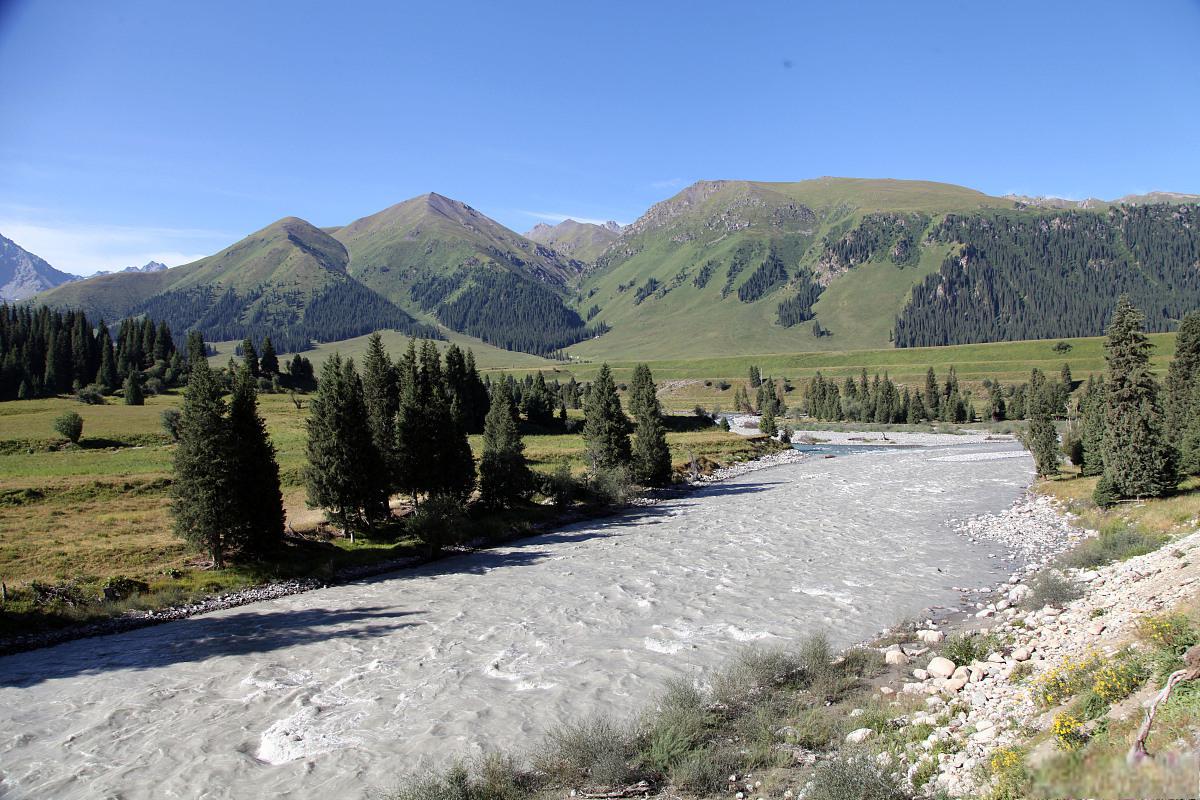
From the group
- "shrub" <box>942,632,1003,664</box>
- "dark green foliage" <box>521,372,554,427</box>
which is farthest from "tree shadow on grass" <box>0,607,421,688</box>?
"dark green foliage" <box>521,372,554,427</box>

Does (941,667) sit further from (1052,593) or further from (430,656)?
(430,656)

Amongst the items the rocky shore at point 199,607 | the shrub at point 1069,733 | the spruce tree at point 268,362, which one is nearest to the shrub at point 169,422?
the rocky shore at point 199,607

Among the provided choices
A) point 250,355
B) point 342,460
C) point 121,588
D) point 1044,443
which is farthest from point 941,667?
point 250,355

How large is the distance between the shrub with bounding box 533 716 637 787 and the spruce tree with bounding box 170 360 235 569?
24.1 meters

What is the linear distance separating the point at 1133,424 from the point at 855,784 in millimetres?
31202

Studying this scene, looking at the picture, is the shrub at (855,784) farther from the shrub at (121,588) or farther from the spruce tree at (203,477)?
the spruce tree at (203,477)

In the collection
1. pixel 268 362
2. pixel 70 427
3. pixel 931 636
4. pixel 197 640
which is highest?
pixel 268 362

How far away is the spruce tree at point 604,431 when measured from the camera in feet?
181

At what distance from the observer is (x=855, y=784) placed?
31.4 feet

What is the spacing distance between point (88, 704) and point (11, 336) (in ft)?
394

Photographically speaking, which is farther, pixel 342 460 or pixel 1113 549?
pixel 342 460

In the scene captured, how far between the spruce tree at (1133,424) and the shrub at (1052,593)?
14949mm

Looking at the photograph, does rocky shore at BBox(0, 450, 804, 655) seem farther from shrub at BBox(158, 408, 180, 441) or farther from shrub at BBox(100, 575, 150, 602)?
shrub at BBox(158, 408, 180, 441)

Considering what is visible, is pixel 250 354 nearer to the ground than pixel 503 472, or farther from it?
farther from it
